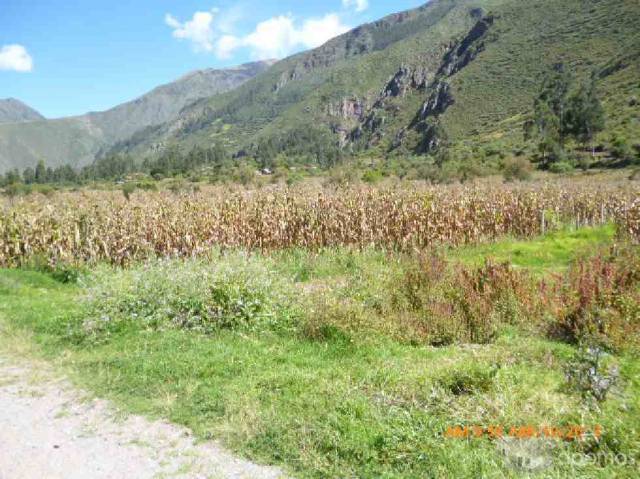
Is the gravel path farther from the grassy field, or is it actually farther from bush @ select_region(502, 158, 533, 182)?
bush @ select_region(502, 158, 533, 182)

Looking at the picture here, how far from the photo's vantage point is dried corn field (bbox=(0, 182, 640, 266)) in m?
14.0

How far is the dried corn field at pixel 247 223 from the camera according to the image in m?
14.0

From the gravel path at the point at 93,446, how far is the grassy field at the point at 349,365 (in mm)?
217

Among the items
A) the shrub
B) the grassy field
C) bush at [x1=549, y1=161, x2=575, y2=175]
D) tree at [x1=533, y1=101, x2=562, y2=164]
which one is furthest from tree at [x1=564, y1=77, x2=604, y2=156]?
the shrub

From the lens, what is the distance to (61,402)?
19.1ft

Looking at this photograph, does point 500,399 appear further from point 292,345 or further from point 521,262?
point 521,262

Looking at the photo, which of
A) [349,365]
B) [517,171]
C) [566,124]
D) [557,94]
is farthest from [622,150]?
[349,365]

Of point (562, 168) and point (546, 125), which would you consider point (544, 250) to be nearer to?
point (562, 168)

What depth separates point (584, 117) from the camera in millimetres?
62125

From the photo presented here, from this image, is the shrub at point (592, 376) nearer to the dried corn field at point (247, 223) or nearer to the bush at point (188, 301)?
the bush at point (188, 301)

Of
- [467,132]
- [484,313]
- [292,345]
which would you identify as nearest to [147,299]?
[292,345]

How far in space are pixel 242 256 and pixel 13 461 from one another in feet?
17.7

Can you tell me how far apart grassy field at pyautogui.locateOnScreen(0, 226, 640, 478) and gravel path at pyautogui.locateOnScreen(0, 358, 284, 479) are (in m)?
0.22

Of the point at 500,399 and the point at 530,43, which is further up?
the point at 530,43
